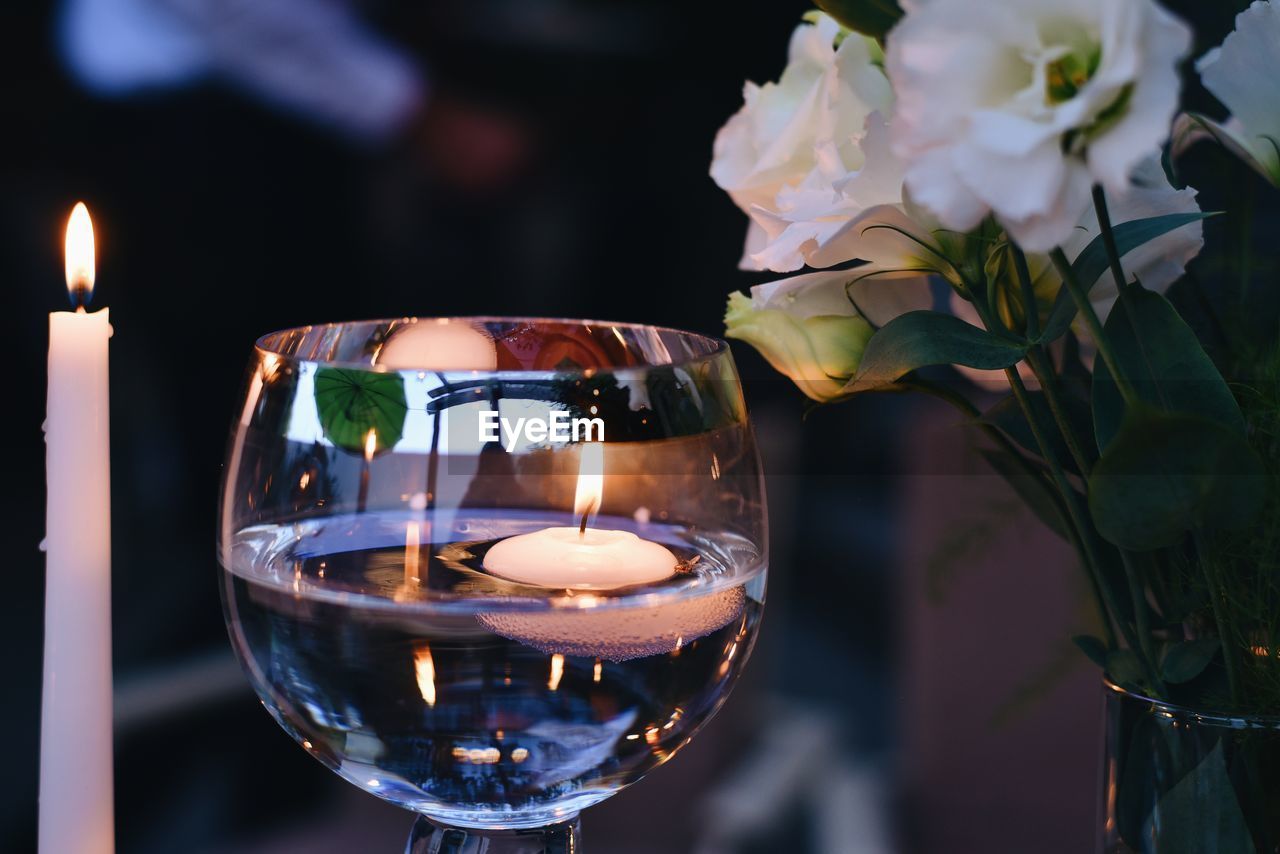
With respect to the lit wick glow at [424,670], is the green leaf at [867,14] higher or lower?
higher

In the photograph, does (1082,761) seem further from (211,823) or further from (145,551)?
(145,551)

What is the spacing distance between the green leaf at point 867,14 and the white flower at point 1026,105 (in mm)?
33

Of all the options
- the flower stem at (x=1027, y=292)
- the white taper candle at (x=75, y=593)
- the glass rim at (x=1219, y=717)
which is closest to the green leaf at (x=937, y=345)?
the flower stem at (x=1027, y=292)

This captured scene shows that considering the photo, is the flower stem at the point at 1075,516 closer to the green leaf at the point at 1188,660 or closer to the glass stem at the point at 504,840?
the green leaf at the point at 1188,660

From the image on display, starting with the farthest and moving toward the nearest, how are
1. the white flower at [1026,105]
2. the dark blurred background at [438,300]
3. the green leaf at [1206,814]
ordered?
the dark blurred background at [438,300]
the green leaf at [1206,814]
the white flower at [1026,105]

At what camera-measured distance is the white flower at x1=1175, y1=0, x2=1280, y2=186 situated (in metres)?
0.30

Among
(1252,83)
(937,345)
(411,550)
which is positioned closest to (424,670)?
(411,550)

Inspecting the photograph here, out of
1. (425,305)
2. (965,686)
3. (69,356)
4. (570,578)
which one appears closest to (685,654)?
(570,578)

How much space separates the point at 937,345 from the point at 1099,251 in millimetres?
52

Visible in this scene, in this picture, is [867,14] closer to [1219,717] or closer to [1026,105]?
[1026,105]

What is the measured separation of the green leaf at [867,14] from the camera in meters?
0.26

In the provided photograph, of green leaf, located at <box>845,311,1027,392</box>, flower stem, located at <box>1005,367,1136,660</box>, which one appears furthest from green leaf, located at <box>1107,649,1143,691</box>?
green leaf, located at <box>845,311,1027,392</box>

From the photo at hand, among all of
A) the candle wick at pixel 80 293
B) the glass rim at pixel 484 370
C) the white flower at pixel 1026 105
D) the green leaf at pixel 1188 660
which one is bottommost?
the green leaf at pixel 1188 660

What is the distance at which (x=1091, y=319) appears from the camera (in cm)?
27
